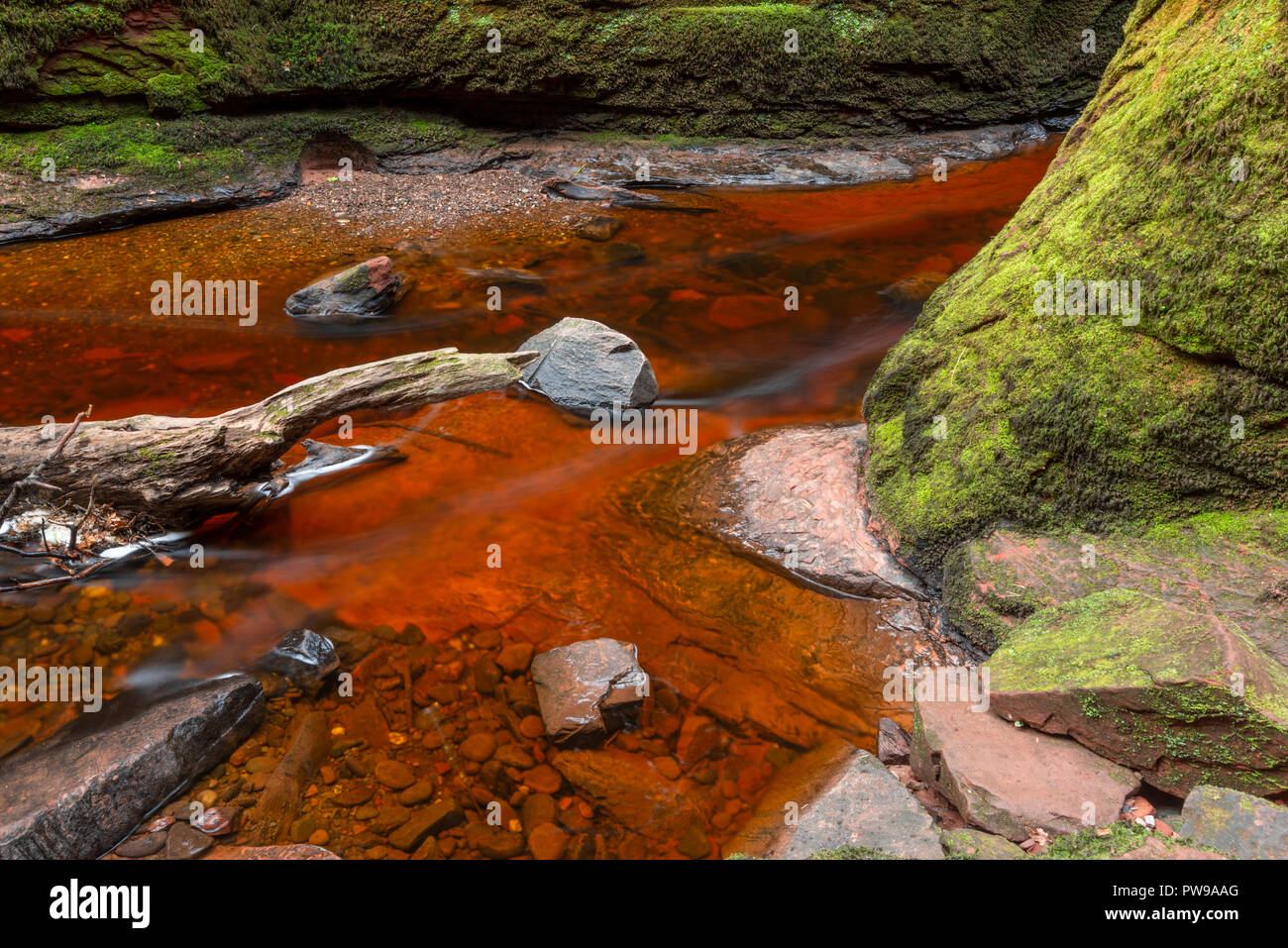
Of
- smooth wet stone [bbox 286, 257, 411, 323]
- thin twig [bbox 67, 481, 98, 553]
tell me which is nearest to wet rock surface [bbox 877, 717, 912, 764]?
thin twig [bbox 67, 481, 98, 553]

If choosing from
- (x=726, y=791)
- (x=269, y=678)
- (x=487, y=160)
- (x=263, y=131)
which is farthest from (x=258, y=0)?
(x=726, y=791)

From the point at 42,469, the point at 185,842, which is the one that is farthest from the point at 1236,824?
the point at 42,469

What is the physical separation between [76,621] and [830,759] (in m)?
3.77

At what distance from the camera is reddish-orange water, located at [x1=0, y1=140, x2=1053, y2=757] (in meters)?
4.40

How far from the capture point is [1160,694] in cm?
288

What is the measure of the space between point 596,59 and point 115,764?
34.5ft

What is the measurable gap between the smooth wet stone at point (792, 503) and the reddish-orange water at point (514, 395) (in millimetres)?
201

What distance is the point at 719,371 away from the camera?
7039mm

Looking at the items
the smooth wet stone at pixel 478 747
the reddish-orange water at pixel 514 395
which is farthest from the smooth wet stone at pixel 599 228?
the smooth wet stone at pixel 478 747

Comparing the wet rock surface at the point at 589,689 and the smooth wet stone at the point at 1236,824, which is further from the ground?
the smooth wet stone at the point at 1236,824

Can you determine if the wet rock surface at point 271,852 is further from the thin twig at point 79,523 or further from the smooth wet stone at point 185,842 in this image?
the thin twig at point 79,523

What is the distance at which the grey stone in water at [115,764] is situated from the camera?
121 inches

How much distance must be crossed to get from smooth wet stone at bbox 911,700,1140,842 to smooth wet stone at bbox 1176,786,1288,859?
15.0 inches

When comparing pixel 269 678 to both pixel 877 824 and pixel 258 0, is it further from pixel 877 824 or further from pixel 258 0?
pixel 258 0
